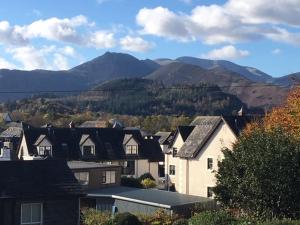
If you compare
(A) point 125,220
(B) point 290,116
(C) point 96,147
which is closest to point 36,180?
(A) point 125,220

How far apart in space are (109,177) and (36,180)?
20.5m

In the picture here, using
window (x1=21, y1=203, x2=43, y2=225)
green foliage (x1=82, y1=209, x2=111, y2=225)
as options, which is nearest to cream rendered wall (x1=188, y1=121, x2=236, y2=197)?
green foliage (x1=82, y1=209, x2=111, y2=225)

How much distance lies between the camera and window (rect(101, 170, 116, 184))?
50312 millimetres

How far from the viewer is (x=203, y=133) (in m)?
50.4

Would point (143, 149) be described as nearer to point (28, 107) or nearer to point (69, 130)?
point (69, 130)

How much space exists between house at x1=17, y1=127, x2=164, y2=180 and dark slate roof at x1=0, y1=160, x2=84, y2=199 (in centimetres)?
2814

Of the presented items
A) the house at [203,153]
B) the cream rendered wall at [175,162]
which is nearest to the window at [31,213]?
the house at [203,153]

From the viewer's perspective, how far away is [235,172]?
26781 mm

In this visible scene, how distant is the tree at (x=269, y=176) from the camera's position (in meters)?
24.9

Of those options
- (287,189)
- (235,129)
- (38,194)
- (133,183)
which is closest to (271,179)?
(287,189)

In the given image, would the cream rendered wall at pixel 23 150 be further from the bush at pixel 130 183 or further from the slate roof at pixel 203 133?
the slate roof at pixel 203 133

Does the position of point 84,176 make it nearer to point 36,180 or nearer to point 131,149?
point 36,180

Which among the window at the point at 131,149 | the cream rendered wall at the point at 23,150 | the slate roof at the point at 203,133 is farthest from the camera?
the window at the point at 131,149

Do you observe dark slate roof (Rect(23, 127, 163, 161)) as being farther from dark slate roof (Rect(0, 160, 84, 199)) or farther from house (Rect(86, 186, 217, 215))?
dark slate roof (Rect(0, 160, 84, 199))
